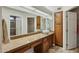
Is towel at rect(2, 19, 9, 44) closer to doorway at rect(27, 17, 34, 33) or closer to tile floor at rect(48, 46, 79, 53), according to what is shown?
Answer: doorway at rect(27, 17, 34, 33)

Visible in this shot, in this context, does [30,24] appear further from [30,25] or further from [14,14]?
[14,14]

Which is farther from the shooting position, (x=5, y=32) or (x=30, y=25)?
(x=30, y=25)

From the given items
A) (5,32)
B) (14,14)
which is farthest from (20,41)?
(14,14)

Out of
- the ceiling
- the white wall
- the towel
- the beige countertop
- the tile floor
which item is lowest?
the tile floor

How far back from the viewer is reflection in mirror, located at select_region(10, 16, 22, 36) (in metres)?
1.63

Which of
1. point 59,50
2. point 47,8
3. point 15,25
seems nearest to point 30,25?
point 15,25

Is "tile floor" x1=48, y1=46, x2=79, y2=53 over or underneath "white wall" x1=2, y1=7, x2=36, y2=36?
underneath

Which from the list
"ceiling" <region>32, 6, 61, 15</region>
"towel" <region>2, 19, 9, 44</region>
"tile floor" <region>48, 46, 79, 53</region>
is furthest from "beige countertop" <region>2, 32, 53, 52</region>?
"ceiling" <region>32, 6, 61, 15</region>

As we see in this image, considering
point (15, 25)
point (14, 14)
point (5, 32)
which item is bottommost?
point (5, 32)

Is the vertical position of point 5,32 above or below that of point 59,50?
above

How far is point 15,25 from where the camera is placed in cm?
170

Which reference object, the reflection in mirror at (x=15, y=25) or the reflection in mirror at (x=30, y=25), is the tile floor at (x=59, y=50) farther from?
the reflection in mirror at (x=15, y=25)

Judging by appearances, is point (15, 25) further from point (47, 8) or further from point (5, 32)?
point (47, 8)
